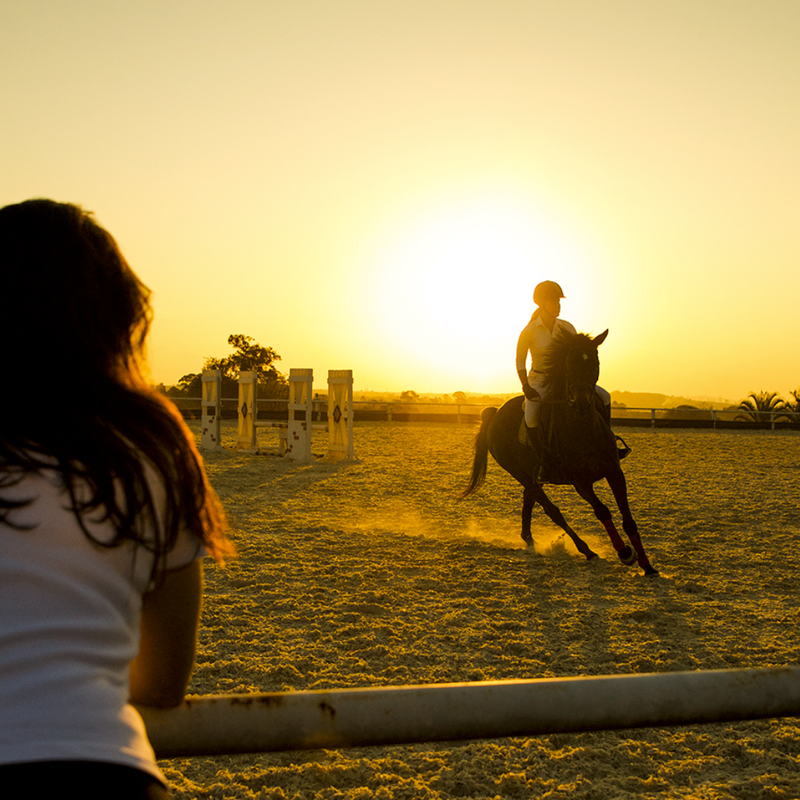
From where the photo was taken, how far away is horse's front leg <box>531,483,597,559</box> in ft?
21.3

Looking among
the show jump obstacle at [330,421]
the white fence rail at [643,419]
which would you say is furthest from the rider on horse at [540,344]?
the white fence rail at [643,419]

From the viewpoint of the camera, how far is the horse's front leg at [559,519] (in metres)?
6.48

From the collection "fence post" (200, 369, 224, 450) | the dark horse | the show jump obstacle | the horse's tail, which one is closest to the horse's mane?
the dark horse

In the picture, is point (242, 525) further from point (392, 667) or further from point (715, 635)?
point (715, 635)

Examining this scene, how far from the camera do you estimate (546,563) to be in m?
6.32

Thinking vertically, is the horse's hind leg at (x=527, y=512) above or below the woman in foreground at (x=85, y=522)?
below

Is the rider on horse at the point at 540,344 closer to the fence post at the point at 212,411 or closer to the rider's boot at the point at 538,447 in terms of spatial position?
the rider's boot at the point at 538,447

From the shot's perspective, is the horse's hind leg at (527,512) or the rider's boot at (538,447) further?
the horse's hind leg at (527,512)

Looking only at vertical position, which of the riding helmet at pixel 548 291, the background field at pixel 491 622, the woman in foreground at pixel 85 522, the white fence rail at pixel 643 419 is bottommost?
the background field at pixel 491 622

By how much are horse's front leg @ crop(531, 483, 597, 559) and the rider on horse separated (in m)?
0.45

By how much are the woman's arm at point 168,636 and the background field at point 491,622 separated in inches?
67.0

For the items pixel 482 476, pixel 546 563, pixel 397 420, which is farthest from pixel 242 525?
pixel 397 420

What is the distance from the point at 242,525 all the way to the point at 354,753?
16.8 feet

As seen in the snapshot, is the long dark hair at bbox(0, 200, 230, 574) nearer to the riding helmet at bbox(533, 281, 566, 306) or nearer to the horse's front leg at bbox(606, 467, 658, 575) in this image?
the horse's front leg at bbox(606, 467, 658, 575)
